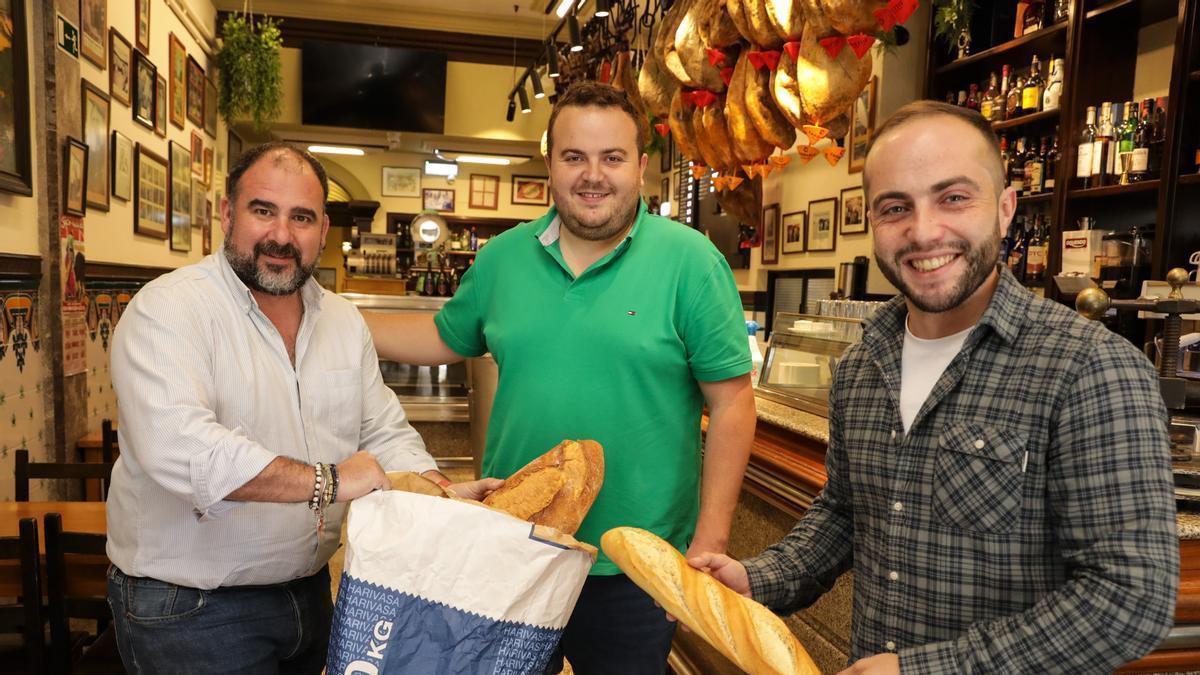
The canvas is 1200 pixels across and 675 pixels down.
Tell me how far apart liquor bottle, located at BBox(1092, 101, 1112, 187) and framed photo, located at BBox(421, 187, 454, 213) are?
8.57 meters

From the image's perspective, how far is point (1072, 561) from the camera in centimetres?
106

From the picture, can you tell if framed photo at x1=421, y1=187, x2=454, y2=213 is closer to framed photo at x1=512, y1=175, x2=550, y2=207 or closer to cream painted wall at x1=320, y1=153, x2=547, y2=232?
cream painted wall at x1=320, y1=153, x2=547, y2=232

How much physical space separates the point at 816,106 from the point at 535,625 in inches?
88.0

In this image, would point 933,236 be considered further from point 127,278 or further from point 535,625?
point 127,278

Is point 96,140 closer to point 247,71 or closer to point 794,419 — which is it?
point 247,71

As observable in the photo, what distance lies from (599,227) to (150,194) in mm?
4663

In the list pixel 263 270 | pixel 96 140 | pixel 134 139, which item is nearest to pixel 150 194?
pixel 134 139

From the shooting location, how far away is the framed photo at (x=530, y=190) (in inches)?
451

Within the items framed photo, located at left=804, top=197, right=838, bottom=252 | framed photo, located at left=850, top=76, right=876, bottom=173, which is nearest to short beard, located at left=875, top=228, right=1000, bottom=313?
framed photo, located at left=850, top=76, right=876, bottom=173

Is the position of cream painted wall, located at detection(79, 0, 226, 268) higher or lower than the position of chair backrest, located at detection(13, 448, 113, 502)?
higher

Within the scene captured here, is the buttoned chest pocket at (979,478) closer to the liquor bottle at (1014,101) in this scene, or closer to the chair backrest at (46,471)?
the chair backrest at (46,471)

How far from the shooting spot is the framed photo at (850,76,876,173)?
5.47 metres

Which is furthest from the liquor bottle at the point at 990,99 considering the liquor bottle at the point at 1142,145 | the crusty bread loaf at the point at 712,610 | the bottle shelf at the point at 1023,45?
the crusty bread loaf at the point at 712,610

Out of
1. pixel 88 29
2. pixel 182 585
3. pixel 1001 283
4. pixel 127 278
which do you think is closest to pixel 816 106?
pixel 1001 283
